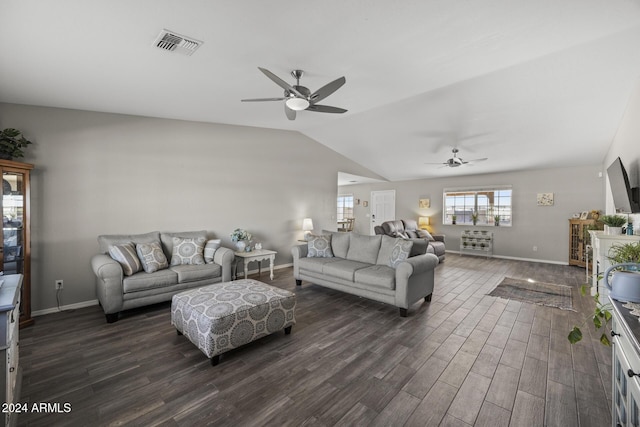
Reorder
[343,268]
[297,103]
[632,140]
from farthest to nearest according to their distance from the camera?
[343,268] → [632,140] → [297,103]

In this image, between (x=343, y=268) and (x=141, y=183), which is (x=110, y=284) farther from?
(x=343, y=268)

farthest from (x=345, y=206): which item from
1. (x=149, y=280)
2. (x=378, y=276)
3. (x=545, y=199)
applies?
(x=149, y=280)

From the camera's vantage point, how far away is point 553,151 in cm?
575

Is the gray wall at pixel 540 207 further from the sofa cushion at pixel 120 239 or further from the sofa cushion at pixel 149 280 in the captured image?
the sofa cushion at pixel 120 239

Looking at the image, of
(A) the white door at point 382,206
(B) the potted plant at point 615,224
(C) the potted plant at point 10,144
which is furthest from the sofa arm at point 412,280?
(A) the white door at point 382,206

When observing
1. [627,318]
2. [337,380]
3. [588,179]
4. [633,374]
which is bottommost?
[337,380]

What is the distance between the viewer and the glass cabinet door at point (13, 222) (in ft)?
9.62

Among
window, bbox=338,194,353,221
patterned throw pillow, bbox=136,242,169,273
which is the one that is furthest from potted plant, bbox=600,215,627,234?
window, bbox=338,194,353,221

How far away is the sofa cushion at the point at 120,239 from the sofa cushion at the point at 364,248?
2952mm

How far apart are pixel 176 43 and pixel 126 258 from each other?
8.27ft

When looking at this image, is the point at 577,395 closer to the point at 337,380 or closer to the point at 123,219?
the point at 337,380

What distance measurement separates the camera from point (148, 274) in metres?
3.44

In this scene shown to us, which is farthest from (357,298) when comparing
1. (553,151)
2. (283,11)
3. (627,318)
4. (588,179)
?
(588,179)

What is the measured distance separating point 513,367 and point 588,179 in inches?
253
